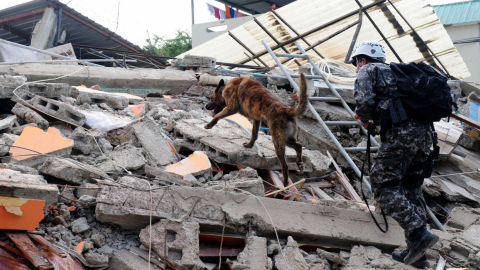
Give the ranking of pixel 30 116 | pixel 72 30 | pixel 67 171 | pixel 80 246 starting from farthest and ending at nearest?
pixel 72 30 < pixel 30 116 < pixel 67 171 < pixel 80 246

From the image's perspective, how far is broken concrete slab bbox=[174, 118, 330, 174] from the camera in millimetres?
5266

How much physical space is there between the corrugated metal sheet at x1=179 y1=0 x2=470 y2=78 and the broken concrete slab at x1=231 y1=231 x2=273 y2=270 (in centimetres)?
828

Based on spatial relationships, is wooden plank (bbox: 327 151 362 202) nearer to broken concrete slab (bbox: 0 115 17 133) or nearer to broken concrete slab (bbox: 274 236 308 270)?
broken concrete slab (bbox: 274 236 308 270)

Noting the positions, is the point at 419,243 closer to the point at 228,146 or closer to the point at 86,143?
the point at 228,146

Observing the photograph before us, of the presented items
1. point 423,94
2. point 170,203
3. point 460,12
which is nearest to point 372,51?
point 423,94

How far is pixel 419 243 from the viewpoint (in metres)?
3.48

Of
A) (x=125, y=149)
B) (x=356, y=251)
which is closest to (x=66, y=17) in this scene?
(x=125, y=149)

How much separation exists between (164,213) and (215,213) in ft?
1.52

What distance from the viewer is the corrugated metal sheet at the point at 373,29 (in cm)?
1002

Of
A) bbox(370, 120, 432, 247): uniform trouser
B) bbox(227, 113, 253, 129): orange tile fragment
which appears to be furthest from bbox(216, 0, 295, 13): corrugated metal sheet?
bbox(370, 120, 432, 247): uniform trouser

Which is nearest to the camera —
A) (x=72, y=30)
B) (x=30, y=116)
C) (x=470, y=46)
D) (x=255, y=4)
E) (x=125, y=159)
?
(x=125, y=159)

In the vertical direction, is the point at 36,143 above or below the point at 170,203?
above

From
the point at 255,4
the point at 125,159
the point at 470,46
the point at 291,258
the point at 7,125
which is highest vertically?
the point at 255,4

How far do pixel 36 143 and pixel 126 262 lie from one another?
7.14ft
